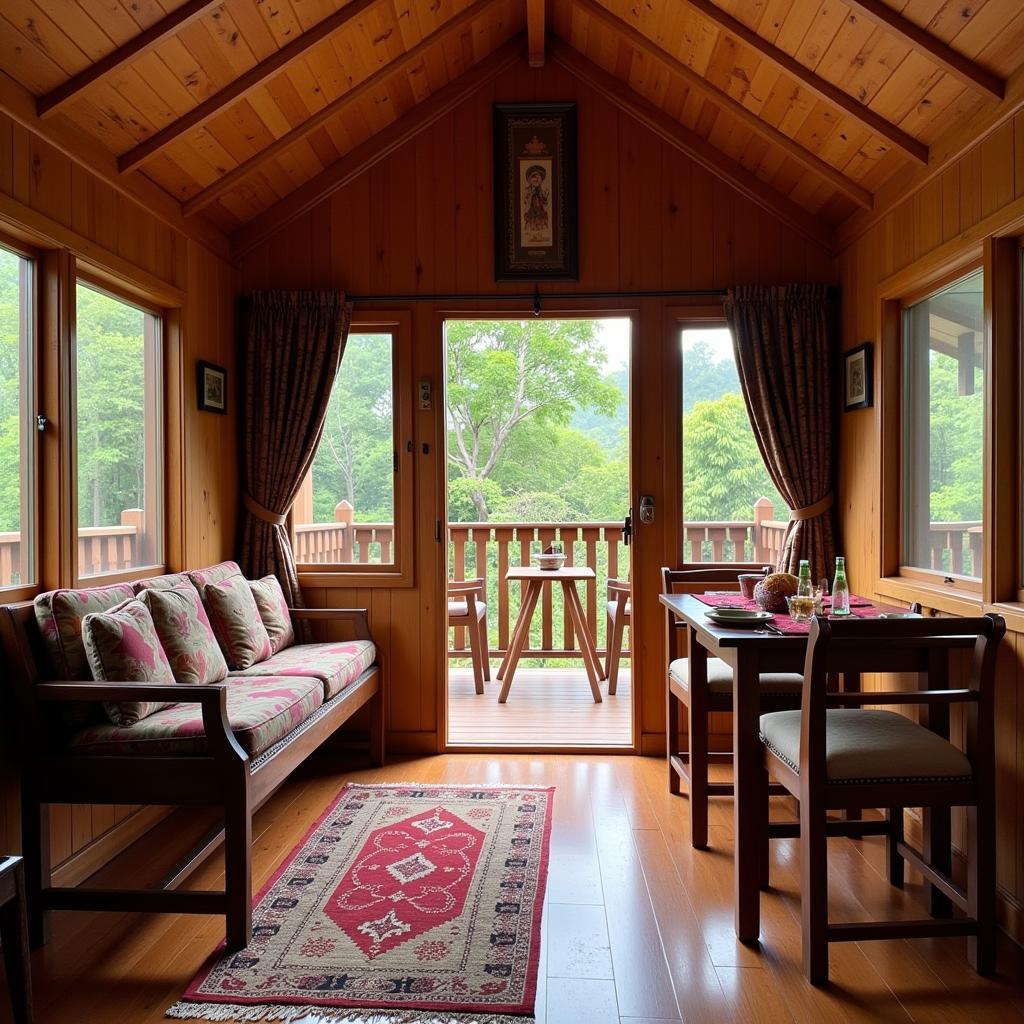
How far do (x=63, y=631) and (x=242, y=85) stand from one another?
2.05 metres

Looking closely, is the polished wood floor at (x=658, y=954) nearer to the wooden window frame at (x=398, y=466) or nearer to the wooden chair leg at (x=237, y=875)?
the wooden chair leg at (x=237, y=875)

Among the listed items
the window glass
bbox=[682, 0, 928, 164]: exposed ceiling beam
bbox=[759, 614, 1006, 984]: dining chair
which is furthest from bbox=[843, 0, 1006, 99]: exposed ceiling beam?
the window glass

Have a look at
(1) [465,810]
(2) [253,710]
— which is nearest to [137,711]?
(2) [253,710]

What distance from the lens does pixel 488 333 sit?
916cm

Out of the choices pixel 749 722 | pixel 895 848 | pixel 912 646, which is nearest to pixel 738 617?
pixel 749 722

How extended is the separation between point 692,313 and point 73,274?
8.63ft

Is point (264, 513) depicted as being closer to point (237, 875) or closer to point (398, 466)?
point (398, 466)

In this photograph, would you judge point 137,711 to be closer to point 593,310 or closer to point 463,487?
point 593,310

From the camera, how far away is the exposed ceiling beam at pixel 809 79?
9.55ft

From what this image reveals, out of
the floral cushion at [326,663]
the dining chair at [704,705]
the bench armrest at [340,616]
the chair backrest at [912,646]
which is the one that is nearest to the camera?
the chair backrest at [912,646]

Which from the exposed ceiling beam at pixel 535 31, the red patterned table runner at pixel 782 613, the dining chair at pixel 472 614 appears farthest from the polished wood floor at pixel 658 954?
the exposed ceiling beam at pixel 535 31

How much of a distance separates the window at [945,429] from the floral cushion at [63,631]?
2869mm

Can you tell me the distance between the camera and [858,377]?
3531mm

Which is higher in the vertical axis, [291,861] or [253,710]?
[253,710]
